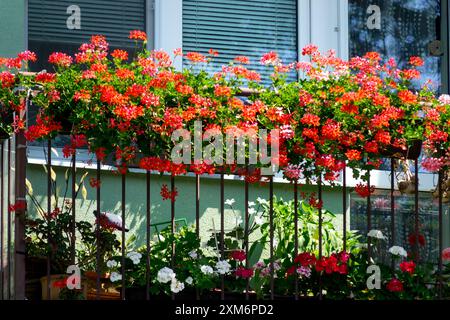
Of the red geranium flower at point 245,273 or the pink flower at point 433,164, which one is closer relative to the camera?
the red geranium flower at point 245,273

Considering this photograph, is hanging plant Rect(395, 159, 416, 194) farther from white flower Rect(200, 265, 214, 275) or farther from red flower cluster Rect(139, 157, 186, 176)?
red flower cluster Rect(139, 157, 186, 176)

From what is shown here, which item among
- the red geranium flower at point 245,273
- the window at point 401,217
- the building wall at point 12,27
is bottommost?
the red geranium flower at point 245,273

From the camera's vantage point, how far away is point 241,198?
23.0ft

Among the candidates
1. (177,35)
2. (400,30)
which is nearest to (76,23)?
(177,35)

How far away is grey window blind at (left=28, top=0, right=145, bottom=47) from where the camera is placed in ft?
22.9

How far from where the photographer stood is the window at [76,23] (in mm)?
6961

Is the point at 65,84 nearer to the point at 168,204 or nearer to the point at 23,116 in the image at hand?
the point at 23,116

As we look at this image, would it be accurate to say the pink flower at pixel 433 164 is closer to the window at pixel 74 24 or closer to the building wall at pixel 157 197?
the building wall at pixel 157 197

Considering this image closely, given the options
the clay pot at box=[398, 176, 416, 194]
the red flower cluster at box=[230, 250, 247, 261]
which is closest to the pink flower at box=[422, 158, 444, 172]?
the clay pot at box=[398, 176, 416, 194]

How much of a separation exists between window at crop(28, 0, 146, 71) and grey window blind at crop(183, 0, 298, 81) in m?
0.37

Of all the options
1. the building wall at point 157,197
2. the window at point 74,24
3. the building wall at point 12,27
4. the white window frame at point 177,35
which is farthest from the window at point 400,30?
the building wall at point 12,27

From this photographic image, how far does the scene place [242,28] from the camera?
736 centimetres
